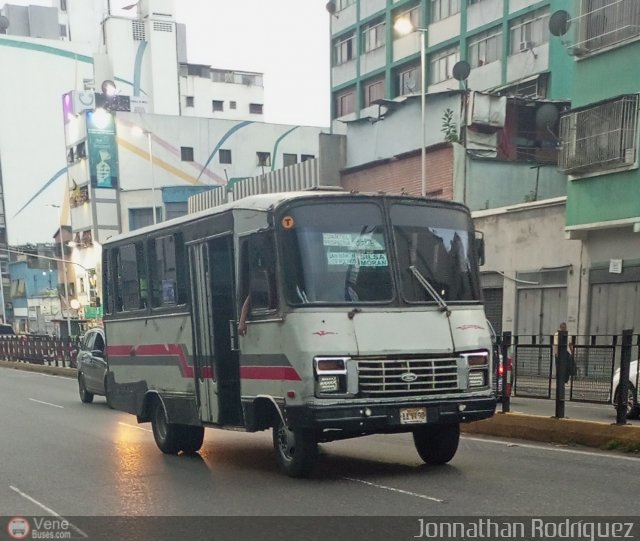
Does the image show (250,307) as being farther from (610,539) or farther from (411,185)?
(411,185)

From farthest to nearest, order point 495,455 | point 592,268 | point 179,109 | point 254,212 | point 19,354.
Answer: point 179,109, point 19,354, point 592,268, point 495,455, point 254,212

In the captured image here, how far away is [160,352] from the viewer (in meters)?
10.9

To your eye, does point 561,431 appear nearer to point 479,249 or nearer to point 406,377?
point 479,249

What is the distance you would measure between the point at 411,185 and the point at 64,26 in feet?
315

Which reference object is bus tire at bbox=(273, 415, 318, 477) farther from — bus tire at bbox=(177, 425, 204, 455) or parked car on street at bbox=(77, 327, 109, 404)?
parked car on street at bbox=(77, 327, 109, 404)

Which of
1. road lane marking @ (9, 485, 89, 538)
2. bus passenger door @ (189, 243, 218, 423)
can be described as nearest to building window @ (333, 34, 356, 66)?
bus passenger door @ (189, 243, 218, 423)

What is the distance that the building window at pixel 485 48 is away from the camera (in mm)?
41188

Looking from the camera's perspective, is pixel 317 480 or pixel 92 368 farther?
pixel 92 368

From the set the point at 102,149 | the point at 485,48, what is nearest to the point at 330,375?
the point at 485,48

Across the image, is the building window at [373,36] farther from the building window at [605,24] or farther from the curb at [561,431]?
the curb at [561,431]

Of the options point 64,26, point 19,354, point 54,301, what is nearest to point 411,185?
point 19,354

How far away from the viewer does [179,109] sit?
3570 inches

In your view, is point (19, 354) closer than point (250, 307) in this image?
No

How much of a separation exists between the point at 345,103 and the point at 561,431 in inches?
1800
